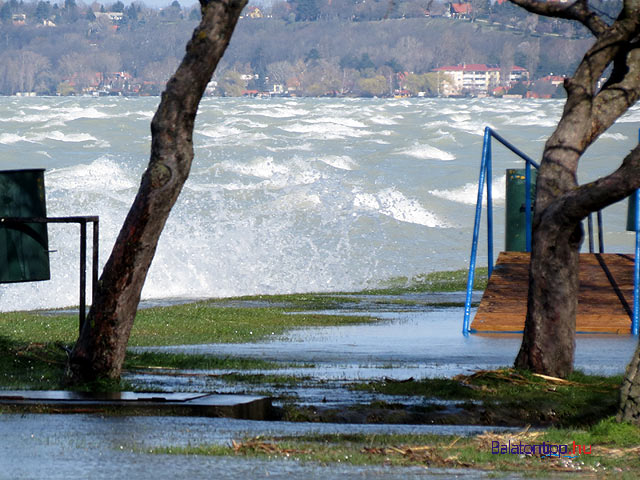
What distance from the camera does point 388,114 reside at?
105812 mm

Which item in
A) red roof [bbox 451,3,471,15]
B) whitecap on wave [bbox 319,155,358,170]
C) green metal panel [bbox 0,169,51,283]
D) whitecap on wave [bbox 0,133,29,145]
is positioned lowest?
whitecap on wave [bbox 0,133,29,145]

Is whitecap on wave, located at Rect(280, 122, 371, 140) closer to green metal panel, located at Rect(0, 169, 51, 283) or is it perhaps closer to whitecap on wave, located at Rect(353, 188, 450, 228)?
whitecap on wave, located at Rect(353, 188, 450, 228)

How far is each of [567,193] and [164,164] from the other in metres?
2.77

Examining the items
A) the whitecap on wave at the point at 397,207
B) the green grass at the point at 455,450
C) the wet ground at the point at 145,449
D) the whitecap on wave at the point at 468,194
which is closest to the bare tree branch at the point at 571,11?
the wet ground at the point at 145,449

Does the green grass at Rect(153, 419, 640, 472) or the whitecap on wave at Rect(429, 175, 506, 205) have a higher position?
the green grass at Rect(153, 419, 640, 472)

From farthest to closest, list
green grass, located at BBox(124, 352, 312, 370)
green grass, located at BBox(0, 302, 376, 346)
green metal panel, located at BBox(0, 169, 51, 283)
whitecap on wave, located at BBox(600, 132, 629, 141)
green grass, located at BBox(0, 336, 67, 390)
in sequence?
whitecap on wave, located at BBox(600, 132, 629, 141), green grass, located at BBox(0, 302, 376, 346), green grass, located at BBox(124, 352, 312, 370), green metal panel, located at BBox(0, 169, 51, 283), green grass, located at BBox(0, 336, 67, 390)

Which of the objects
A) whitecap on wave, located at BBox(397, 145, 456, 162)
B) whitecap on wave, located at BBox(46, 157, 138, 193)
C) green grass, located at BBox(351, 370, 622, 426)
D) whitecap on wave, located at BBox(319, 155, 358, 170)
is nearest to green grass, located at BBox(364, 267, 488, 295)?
green grass, located at BBox(351, 370, 622, 426)

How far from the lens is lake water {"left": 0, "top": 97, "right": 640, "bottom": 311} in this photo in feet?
97.7

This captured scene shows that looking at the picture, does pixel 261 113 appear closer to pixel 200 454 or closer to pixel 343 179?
pixel 343 179

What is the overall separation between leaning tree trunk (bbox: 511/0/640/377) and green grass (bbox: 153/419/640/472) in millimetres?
2179

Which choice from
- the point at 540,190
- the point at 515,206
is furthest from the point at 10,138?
the point at 540,190

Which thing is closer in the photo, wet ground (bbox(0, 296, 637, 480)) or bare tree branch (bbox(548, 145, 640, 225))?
wet ground (bbox(0, 296, 637, 480))

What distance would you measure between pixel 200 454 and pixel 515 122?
301ft

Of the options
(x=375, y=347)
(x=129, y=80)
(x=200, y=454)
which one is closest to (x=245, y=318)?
(x=375, y=347)
